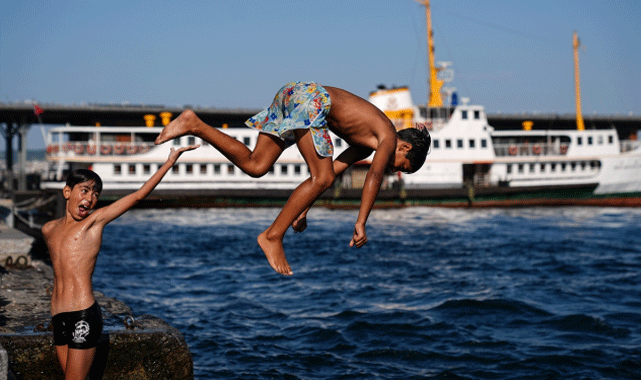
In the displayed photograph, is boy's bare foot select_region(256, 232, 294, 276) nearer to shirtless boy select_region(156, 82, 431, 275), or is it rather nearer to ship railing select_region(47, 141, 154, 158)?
shirtless boy select_region(156, 82, 431, 275)

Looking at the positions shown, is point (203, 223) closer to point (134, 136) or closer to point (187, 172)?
point (187, 172)

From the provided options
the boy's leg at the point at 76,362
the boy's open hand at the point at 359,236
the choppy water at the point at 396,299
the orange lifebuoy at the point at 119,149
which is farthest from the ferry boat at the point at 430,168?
the boy's open hand at the point at 359,236

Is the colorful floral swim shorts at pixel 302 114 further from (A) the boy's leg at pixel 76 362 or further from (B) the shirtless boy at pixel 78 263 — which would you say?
(A) the boy's leg at pixel 76 362

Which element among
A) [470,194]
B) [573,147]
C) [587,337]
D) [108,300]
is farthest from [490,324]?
[573,147]

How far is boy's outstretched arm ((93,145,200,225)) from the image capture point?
13.1 ft

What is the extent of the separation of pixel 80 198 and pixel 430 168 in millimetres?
34224

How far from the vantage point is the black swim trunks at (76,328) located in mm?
4082

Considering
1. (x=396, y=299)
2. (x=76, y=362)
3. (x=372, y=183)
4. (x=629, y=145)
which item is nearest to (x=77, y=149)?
(x=396, y=299)

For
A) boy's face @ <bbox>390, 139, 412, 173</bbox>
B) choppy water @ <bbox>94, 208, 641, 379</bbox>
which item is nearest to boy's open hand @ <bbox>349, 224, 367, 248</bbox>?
boy's face @ <bbox>390, 139, 412, 173</bbox>

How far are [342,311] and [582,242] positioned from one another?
1383cm

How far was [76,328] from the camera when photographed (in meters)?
4.08

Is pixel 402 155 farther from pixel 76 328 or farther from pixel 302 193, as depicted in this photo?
pixel 76 328

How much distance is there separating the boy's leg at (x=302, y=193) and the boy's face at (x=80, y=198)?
119cm

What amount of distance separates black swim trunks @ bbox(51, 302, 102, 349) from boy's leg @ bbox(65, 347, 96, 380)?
5 centimetres
